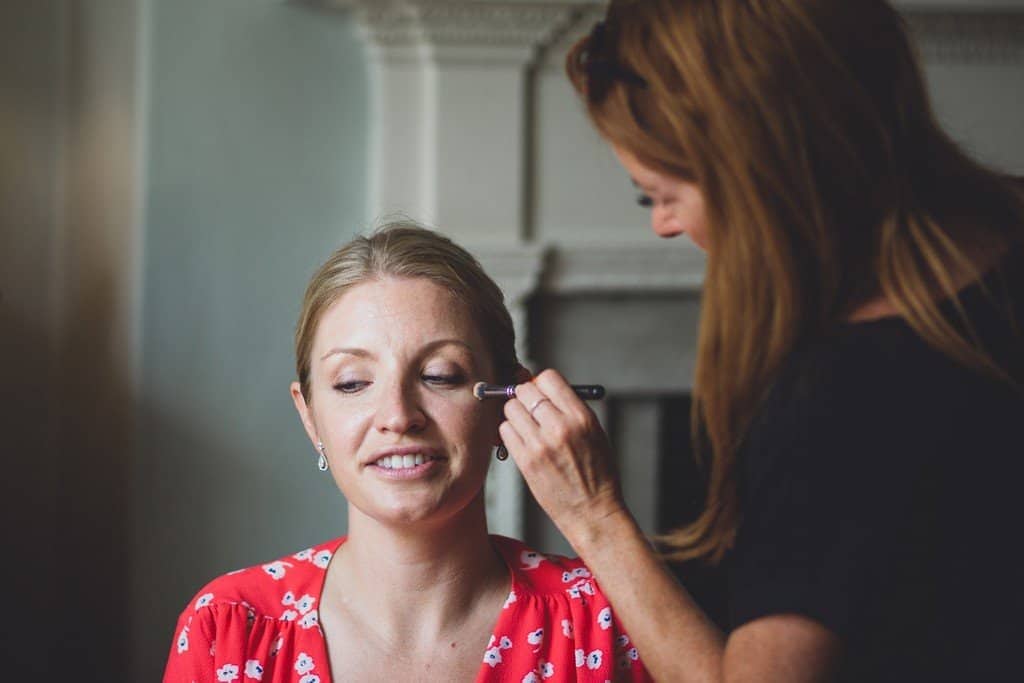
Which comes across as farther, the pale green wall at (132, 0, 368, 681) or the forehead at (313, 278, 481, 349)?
the pale green wall at (132, 0, 368, 681)

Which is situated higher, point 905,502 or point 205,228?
point 205,228

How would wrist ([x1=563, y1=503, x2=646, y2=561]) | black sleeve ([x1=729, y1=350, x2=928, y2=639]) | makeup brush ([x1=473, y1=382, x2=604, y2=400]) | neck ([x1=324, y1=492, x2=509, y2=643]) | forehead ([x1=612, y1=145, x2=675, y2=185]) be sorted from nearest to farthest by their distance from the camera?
black sleeve ([x1=729, y1=350, x2=928, y2=639])
forehead ([x1=612, y1=145, x2=675, y2=185])
wrist ([x1=563, y1=503, x2=646, y2=561])
makeup brush ([x1=473, y1=382, x2=604, y2=400])
neck ([x1=324, y1=492, x2=509, y2=643])

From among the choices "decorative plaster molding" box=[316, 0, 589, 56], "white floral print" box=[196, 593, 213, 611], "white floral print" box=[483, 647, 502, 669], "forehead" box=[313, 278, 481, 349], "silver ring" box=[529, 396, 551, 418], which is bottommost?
"white floral print" box=[483, 647, 502, 669]

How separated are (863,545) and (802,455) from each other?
0.08 metres

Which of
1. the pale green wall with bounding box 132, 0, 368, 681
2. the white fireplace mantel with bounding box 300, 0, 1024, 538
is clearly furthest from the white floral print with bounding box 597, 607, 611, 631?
the pale green wall with bounding box 132, 0, 368, 681

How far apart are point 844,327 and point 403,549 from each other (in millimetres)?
648

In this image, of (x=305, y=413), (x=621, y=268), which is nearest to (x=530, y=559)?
(x=305, y=413)

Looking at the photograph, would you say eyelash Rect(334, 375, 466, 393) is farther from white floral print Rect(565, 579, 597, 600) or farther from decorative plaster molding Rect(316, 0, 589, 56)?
decorative plaster molding Rect(316, 0, 589, 56)

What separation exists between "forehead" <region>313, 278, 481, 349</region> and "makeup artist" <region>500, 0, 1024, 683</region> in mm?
463

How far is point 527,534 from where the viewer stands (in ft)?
9.46

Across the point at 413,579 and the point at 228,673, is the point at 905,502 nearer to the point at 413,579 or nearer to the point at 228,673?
the point at 413,579

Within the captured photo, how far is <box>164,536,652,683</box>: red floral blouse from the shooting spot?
1.28 meters

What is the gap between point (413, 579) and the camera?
1.33 m

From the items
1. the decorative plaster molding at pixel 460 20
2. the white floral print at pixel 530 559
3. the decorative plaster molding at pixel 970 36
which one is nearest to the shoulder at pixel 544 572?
the white floral print at pixel 530 559
